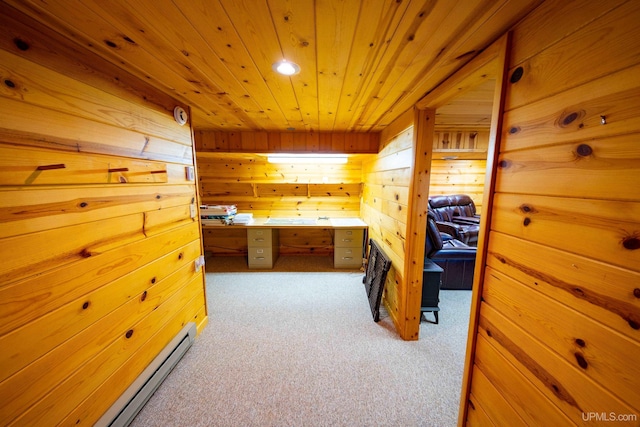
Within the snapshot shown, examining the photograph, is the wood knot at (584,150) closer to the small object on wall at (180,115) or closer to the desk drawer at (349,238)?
the small object on wall at (180,115)

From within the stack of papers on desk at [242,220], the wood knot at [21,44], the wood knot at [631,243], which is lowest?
the stack of papers on desk at [242,220]

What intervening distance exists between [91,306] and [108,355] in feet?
1.07

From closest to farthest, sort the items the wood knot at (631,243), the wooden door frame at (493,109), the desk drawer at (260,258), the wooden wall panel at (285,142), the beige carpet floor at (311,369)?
1. the wood knot at (631,243)
2. the wooden door frame at (493,109)
3. the beige carpet floor at (311,369)
4. the wooden wall panel at (285,142)
5. the desk drawer at (260,258)

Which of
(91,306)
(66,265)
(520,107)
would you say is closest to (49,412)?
(91,306)

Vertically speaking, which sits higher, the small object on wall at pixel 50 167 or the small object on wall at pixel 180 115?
the small object on wall at pixel 180 115

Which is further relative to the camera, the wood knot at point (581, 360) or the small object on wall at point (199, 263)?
the small object on wall at point (199, 263)

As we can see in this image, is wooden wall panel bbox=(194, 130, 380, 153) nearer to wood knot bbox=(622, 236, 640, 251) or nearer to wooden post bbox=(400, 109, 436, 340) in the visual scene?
wooden post bbox=(400, 109, 436, 340)

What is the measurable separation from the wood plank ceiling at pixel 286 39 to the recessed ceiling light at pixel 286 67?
0.04m

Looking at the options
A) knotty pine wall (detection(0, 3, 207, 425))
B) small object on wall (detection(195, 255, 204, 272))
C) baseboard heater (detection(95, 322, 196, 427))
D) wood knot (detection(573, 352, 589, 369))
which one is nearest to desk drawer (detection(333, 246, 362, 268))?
small object on wall (detection(195, 255, 204, 272))

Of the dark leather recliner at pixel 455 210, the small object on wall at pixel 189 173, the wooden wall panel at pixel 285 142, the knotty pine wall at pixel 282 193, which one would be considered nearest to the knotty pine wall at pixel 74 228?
the small object on wall at pixel 189 173

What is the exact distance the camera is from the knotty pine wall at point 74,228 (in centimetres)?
80

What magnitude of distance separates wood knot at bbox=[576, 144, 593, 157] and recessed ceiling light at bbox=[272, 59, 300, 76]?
4.00 feet

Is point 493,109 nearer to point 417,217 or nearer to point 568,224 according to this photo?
point 568,224

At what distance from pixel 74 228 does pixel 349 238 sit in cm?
287
